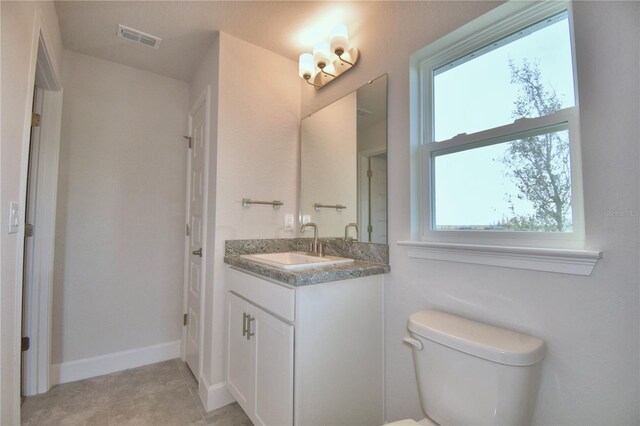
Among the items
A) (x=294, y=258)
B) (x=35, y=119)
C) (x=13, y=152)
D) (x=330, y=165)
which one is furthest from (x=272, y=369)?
(x=35, y=119)

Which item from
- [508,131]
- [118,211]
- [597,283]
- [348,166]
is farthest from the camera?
[118,211]

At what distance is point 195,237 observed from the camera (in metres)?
2.12

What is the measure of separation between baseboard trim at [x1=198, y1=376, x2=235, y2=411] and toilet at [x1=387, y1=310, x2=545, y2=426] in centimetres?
120

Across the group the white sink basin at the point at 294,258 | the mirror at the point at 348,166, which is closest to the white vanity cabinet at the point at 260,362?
the white sink basin at the point at 294,258

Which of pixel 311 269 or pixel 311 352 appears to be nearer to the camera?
pixel 311 352

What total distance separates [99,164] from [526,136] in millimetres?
2670

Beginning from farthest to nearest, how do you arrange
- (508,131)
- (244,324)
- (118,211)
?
(118,211)
(244,324)
(508,131)

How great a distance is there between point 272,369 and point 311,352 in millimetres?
228

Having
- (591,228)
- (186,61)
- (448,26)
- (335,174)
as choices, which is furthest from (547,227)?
(186,61)

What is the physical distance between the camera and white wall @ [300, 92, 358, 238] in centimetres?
173

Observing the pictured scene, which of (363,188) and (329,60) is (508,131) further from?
(329,60)

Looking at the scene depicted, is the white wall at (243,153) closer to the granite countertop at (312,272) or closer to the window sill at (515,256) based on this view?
the granite countertop at (312,272)

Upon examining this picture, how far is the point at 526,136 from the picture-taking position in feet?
3.43

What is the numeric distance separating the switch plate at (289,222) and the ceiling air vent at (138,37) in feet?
4.79
